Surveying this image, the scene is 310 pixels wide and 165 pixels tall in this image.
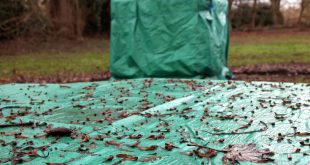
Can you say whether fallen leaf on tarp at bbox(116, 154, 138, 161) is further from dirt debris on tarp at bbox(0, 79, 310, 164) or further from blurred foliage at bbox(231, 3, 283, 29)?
blurred foliage at bbox(231, 3, 283, 29)

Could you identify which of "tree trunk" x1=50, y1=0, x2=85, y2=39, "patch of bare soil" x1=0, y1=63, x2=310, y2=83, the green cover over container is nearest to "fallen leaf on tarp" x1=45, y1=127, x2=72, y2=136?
the green cover over container

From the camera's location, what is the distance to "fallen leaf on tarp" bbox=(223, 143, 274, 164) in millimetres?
1895

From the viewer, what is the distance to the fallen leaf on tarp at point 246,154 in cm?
189

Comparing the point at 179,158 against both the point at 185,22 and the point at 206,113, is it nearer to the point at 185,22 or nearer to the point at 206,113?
the point at 206,113

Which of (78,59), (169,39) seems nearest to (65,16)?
(78,59)

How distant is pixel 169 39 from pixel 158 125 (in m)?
3.97

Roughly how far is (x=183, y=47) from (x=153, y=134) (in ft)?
13.4

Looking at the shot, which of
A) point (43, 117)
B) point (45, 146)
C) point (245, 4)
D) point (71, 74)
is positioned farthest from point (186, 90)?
point (245, 4)

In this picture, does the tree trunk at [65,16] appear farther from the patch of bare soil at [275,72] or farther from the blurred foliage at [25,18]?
the patch of bare soil at [275,72]

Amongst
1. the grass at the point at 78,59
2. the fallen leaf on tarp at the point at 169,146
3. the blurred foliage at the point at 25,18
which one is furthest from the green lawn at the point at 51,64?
the fallen leaf on tarp at the point at 169,146

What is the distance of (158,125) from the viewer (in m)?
2.57

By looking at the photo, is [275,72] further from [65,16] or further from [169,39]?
[65,16]

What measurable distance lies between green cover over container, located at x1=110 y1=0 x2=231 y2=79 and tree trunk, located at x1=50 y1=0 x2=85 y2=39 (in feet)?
27.7

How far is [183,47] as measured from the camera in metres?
6.32
